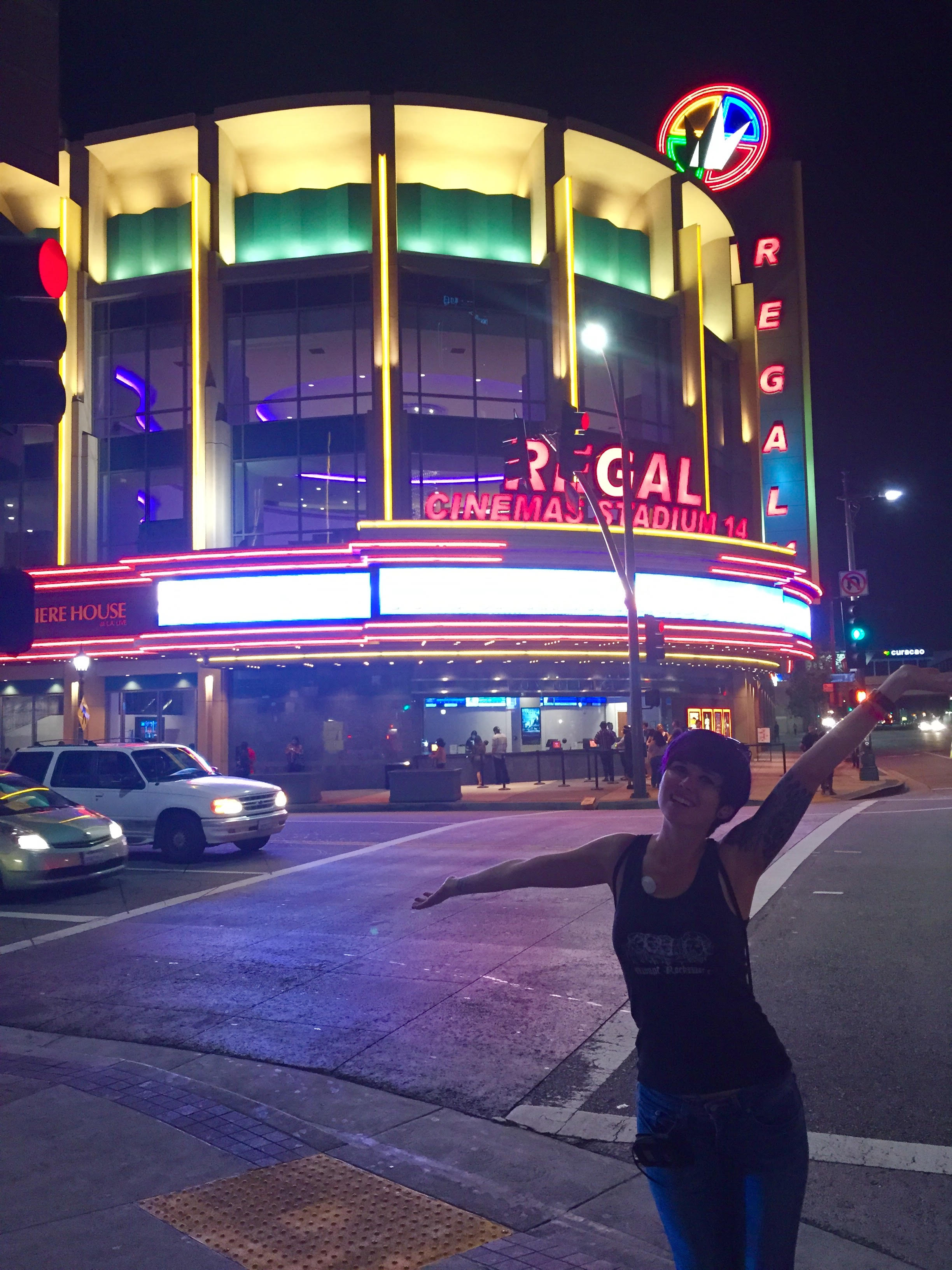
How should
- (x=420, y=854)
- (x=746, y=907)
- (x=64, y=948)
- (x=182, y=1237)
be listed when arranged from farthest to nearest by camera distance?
(x=420, y=854)
(x=64, y=948)
(x=182, y=1237)
(x=746, y=907)

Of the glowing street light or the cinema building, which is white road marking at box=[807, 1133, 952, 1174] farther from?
the cinema building

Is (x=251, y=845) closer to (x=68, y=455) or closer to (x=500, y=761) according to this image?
(x=500, y=761)

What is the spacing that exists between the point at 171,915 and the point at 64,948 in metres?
1.63

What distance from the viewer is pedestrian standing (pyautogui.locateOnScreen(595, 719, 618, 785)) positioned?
98.1 feet

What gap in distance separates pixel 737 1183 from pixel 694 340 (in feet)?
129

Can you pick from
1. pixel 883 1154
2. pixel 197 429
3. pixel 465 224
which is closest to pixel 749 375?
pixel 465 224

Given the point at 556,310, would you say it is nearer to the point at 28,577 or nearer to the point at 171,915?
the point at 171,915

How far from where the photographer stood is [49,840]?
12.9 metres

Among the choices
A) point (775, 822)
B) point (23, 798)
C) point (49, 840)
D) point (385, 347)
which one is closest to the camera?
point (775, 822)

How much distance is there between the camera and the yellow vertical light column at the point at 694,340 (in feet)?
128

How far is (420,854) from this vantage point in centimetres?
1560

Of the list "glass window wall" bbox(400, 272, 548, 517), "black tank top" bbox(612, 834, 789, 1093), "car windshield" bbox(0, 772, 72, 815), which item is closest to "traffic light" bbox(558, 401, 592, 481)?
"car windshield" bbox(0, 772, 72, 815)

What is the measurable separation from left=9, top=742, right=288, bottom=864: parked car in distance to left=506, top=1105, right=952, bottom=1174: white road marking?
35.3 ft

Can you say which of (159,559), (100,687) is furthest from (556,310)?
(100,687)
